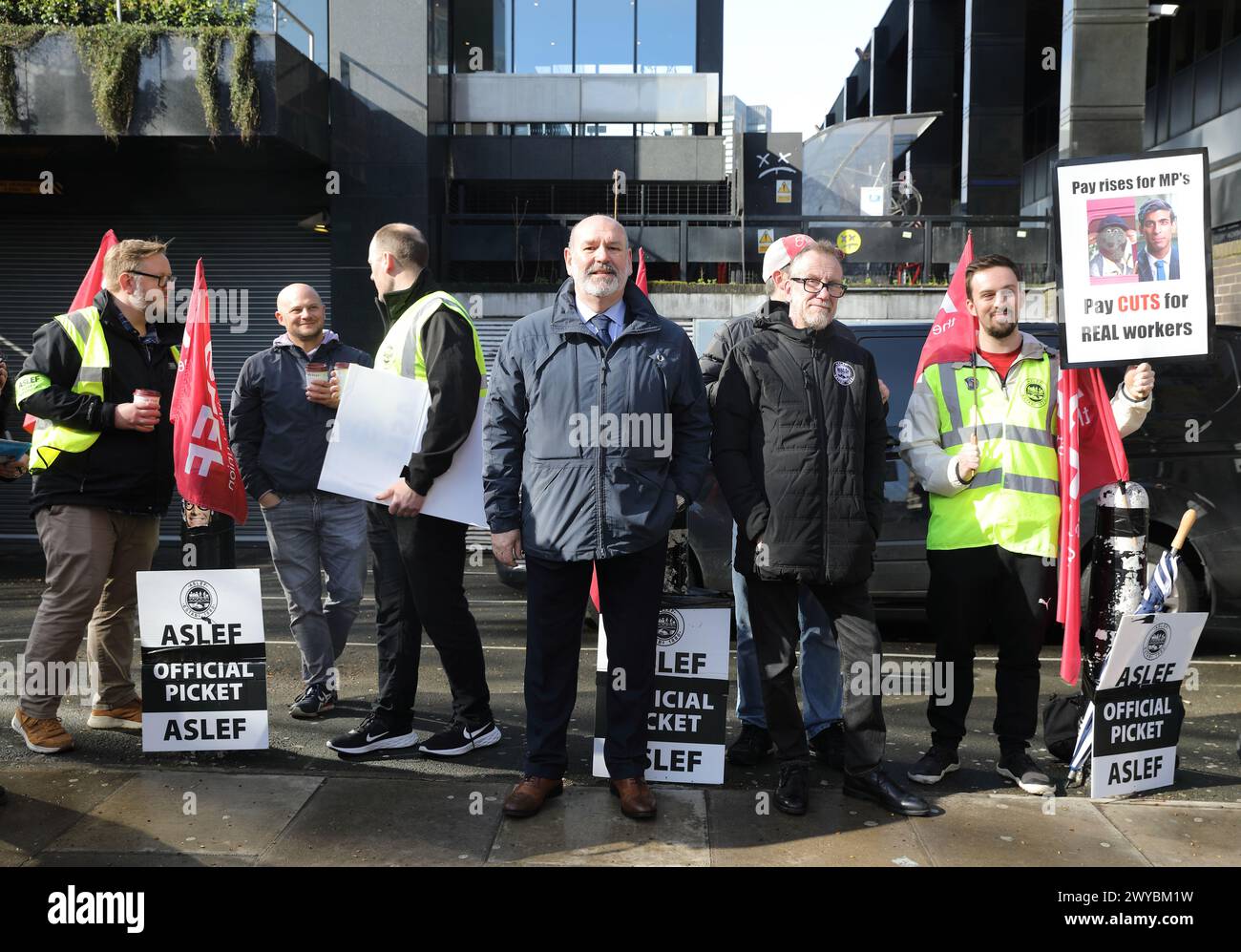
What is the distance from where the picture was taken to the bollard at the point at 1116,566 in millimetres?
4652

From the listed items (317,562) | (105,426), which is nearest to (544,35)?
(317,562)

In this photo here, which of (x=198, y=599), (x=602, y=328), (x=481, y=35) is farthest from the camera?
(x=481, y=35)

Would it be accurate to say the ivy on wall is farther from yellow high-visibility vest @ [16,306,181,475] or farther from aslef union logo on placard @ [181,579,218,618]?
aslef union logo on placard @ [181,579,218,618]

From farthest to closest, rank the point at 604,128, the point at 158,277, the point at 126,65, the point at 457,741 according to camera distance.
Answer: the point at 604,128
the point at 126,65
the point at 158,277
the point at 457,741

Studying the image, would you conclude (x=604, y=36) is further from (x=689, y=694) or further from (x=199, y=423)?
(x=689, y=694)

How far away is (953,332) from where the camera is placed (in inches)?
200

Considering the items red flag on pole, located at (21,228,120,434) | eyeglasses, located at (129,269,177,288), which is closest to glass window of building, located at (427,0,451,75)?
red flag on pole, located at (21,228,120,434)

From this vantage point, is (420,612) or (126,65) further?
(126,65)

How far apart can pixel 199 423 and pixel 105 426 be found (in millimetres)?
384

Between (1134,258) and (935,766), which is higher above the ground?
(1134,258)

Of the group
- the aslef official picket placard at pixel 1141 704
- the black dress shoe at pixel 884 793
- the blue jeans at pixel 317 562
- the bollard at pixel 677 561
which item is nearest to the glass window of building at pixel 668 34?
the blue jeans at pixel 317 562

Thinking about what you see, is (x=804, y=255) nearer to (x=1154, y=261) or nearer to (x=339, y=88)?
(x=1154, y=261)

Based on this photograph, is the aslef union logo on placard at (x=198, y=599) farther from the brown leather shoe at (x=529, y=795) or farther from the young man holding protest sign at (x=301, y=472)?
the brown leather shoe at (x=529, y=795)

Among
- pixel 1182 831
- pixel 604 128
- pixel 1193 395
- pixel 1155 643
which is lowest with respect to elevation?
pixel 1182 831
